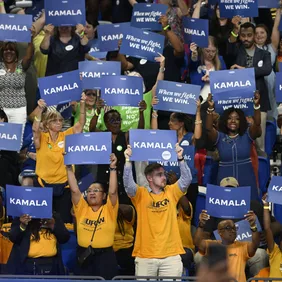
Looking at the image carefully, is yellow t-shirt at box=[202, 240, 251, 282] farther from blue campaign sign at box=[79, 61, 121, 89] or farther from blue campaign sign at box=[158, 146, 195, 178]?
blue campaign sign at box=[79, 61, 121, 89]

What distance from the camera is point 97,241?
10734 millimetres

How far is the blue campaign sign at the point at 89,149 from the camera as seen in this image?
10641mm

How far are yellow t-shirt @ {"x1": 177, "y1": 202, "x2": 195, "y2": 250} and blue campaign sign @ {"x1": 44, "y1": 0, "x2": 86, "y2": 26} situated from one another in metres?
3.00

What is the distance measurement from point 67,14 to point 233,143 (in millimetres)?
2800

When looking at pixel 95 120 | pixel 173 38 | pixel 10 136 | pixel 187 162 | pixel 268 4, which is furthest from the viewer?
pixel 268 4

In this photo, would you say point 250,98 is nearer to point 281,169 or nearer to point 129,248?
point 281,169

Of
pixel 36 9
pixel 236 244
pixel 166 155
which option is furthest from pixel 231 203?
pixel 36 9

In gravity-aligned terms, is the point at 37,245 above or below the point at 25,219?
below

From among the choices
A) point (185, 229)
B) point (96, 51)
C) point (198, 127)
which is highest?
point (96, 51)

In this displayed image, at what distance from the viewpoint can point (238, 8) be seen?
13.5 m

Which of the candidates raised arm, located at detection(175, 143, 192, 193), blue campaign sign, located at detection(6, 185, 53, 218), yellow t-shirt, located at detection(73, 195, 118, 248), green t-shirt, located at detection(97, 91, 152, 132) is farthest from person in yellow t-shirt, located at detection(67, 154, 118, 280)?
green t-shirt, located at detection(97, 91, 152, 132)

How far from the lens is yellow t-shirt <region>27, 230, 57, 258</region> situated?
35.2 feet

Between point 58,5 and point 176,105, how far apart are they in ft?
7.65

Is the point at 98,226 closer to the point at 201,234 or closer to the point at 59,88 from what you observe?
the point at 201,234
